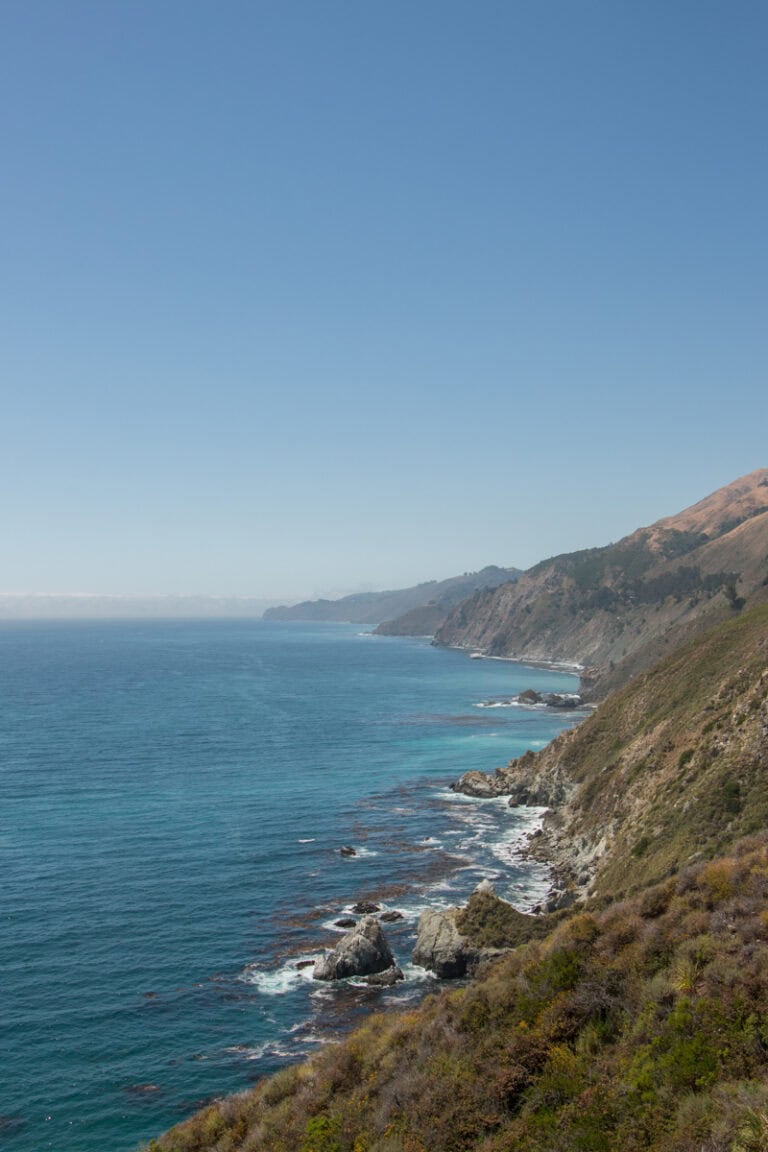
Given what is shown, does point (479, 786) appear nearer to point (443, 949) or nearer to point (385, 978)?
point (443, 949)

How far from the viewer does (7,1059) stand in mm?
40031

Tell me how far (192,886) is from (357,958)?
19732 millimetres

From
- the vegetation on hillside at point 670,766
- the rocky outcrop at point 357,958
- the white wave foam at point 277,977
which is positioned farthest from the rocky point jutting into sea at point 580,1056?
the vegetation on hillside at point 670,766

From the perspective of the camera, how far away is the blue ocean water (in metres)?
39.5

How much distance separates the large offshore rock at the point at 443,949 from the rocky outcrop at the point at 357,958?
2.20 m

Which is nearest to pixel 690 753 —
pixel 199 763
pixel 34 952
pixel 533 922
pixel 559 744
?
pixel 533 922

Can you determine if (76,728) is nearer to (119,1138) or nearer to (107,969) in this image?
(107,969)

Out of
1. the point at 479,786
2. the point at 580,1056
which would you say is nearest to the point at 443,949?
the point at 580,1056

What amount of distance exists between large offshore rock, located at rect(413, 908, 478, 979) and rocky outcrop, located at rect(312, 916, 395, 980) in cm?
220

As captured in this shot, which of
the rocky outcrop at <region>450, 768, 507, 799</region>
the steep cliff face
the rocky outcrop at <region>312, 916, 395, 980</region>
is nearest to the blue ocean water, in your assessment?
the rocky outcrop at <region>312, 916, 395, 980</region>

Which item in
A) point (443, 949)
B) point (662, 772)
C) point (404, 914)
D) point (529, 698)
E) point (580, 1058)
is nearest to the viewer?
point (580, 1058)

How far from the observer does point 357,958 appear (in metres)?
49.7

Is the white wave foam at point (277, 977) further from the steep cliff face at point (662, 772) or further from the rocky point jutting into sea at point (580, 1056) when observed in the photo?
the steep cliff face at point (662, 772)

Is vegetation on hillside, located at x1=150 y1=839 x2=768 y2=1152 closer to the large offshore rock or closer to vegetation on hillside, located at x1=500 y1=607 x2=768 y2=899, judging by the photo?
the large offshore rock
